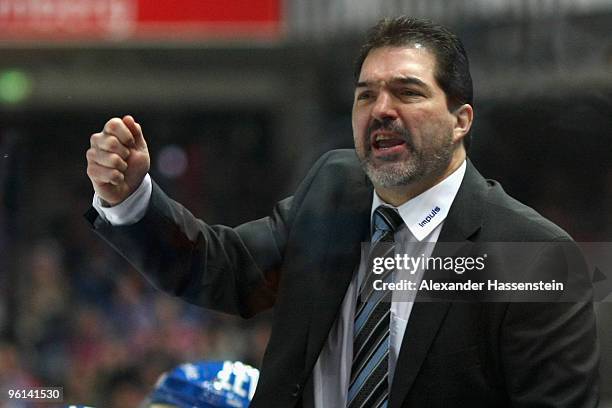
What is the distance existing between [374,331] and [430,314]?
9 centimetres

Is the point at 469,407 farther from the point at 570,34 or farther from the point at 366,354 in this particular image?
the point at 570,34

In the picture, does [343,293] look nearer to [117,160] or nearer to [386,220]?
[386,220]

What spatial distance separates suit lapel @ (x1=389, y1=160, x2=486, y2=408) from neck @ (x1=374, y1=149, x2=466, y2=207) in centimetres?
3

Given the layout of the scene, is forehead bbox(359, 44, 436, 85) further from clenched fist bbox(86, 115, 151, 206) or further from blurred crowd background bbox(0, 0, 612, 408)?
clenched fist bbox(86, 115, 151, 206)

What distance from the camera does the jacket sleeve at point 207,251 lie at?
1.41m

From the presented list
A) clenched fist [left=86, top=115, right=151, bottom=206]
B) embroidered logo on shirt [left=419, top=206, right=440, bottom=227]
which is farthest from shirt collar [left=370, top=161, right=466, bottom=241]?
clenched fist [left=86, top=115, right=151, bottom=206]

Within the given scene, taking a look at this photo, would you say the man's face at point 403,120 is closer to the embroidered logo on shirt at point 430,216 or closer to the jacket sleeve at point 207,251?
the embroidered logo on shirt at point 430,216

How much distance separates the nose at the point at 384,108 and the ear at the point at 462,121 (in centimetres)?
10

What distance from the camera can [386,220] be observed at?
1.44 m

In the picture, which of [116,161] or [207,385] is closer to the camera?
[116,161]

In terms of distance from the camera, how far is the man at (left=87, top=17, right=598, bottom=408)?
4.33 ft

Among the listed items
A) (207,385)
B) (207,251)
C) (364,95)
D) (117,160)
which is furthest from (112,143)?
(207,385)

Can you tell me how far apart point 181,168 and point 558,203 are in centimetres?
58

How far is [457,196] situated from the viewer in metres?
1.42
